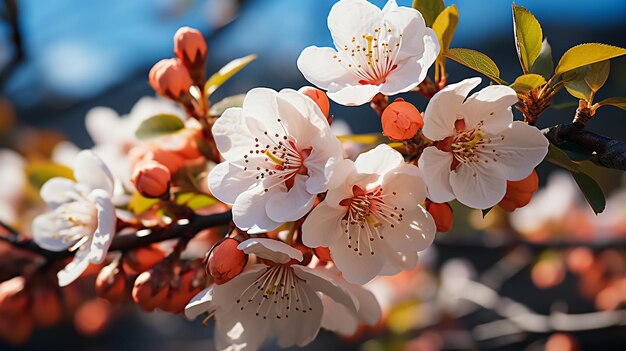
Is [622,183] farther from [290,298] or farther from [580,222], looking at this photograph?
[290,298]

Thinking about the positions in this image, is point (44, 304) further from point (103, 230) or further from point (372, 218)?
point (372, 218)

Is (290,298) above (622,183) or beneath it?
above

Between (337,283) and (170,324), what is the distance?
A: 8.97ft

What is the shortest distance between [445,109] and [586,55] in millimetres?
192

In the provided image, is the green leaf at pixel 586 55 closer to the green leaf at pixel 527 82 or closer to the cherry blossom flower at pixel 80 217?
the green leaf at pixel 527 82

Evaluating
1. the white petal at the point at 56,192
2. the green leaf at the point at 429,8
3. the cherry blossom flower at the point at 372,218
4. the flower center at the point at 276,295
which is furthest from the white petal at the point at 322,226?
the white petal at the point at 56,192

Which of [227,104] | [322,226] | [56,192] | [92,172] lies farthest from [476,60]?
[56,192]

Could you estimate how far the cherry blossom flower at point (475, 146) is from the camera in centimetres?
80

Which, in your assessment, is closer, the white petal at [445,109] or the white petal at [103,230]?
the white petal at [445,109]

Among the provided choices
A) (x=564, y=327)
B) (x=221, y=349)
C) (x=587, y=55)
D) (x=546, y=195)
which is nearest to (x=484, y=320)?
(x=546, y=195)

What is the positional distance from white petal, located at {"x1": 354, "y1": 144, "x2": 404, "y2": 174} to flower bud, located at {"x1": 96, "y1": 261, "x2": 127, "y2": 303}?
49 centimetres

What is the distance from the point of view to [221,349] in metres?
1.04

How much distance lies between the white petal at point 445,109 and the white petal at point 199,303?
392 millimetres

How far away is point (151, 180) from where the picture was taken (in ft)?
3.22
